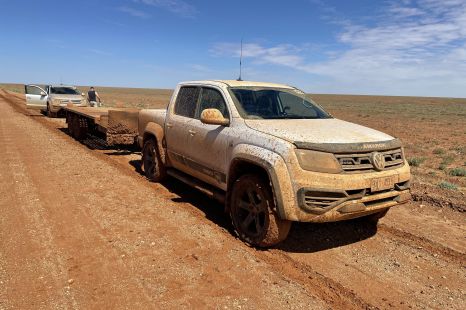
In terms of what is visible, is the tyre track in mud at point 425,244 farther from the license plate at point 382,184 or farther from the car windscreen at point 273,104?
the car windscreen at point 273,104

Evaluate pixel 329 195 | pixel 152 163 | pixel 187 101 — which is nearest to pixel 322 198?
pixel 329 195

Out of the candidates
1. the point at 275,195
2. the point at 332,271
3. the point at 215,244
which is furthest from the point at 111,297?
the point at 332,271

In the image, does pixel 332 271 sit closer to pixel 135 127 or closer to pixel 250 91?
pixel 250 91

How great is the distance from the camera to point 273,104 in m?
5.38

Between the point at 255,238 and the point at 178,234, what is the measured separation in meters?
1.04

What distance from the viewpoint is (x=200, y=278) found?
3.79 meters

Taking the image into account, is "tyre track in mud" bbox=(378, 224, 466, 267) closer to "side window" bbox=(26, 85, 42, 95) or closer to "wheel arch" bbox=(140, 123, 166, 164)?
"wheel arch" bbox=(140, 123, 166, 164)

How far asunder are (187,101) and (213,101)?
883 mm

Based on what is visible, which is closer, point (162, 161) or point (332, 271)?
point (332, 271)

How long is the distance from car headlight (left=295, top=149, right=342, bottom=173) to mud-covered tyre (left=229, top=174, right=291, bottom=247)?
0.54 m

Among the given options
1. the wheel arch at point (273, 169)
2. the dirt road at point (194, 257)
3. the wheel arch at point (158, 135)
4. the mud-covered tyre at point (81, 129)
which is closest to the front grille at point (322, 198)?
the wheel arch at point (273, 169)

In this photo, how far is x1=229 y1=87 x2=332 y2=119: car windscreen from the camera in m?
5.10

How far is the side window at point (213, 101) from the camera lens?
17.2 feet

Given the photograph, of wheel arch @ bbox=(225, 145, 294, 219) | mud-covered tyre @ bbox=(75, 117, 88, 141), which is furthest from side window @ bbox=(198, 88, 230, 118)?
mud-covered tyre @ bbox=(75, 117, 88, 141)
